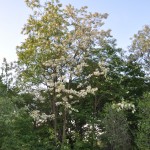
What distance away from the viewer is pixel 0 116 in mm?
21078

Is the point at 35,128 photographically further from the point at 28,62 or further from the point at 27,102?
the point at 28,62

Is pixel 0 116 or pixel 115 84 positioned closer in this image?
pixel 0 116

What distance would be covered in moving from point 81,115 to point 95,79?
408cm

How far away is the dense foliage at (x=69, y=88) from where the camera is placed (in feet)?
87.3

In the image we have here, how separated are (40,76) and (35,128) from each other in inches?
346

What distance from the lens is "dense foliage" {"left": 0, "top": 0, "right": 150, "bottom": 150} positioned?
2661cm

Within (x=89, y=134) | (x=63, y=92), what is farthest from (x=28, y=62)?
(x=89, y=134)

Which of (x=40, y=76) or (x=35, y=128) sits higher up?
(x=40, y=76)

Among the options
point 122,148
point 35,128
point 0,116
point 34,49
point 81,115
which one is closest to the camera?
point 0,116

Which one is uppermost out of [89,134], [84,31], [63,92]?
[84,31]

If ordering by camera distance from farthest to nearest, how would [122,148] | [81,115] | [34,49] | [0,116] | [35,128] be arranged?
[35,128] → [81,115] → [34,49] → [122,148] → [0,116]

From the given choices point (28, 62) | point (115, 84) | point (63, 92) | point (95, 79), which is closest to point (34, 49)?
point (28, 62)

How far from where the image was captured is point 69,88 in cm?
3312

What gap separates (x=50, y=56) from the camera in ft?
101
